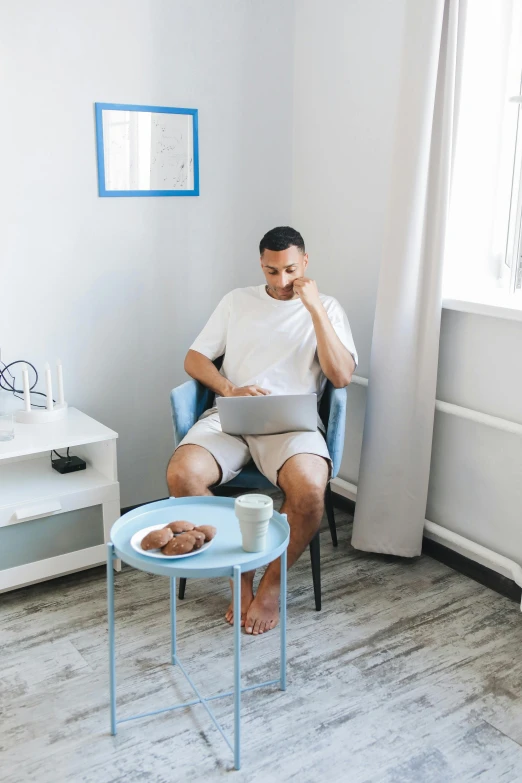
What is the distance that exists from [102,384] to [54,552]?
2.29ft

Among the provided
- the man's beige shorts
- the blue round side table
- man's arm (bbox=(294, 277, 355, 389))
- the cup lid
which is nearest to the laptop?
the man's beige shorts

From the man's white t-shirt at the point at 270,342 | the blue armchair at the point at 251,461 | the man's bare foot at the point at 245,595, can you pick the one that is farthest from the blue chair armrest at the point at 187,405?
the man's bare foot at the point at 245,595

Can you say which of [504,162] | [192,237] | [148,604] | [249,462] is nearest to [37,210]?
[192,237]

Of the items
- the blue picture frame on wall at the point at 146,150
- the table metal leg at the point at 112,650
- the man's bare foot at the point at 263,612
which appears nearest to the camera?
the table metal leg at the point at 112,650

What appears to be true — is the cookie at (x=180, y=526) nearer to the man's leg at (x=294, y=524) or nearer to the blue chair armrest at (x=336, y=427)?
the man's leg at (x=294, y=524)

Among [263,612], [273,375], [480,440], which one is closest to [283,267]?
[273,375]

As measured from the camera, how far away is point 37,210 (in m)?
2.62

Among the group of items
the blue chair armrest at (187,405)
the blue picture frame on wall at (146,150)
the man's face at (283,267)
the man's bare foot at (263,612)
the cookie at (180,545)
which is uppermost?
the blue picture frame on wall at (146,150)

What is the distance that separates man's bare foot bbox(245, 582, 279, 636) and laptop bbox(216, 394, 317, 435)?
0.49 meters

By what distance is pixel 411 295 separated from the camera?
250 cm

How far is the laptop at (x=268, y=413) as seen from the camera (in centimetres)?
235

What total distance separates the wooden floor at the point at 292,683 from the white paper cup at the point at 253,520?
491mm

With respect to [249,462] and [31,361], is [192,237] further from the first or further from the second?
[249,462]

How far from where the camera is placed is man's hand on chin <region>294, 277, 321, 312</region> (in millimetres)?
2454
